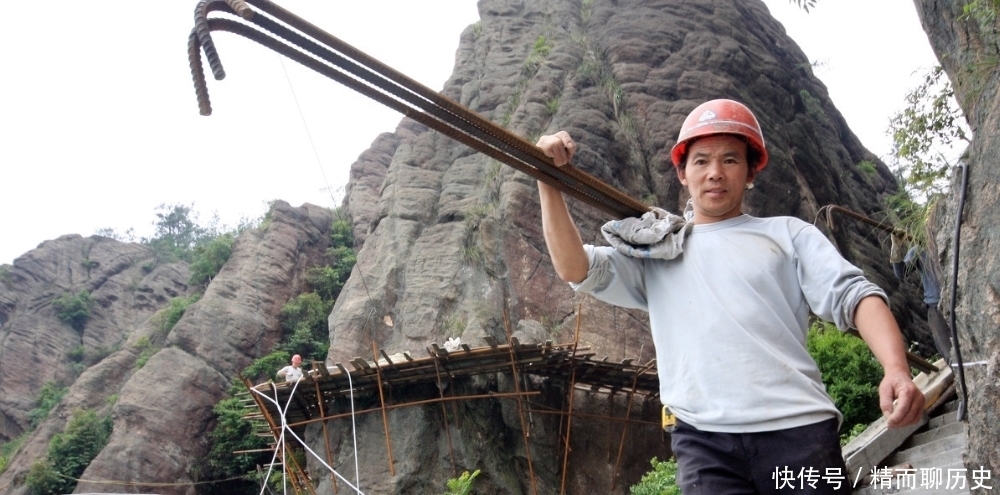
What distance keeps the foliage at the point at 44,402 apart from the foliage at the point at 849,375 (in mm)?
26431

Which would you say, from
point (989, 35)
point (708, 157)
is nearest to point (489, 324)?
point (989, 35)

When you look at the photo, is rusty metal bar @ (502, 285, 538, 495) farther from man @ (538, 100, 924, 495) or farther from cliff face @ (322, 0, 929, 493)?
man @ (538, 100, 924, 495)

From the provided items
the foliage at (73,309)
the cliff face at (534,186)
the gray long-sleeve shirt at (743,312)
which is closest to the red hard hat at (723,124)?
the gray long-sleeve shirt at (743,312)

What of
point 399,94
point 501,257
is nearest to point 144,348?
point 501,257

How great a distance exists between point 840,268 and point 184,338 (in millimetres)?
22018

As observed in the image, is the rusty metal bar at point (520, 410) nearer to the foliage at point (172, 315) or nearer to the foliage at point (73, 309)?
the foliage at point (172, 315)

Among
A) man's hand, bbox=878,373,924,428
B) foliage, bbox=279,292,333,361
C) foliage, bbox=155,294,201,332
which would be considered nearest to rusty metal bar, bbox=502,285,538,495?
man's hand, bbox=878,373,924,428

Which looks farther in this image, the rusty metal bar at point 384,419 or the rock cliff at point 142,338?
the rock cliff at point 142,338

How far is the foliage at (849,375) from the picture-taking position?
30.9ft

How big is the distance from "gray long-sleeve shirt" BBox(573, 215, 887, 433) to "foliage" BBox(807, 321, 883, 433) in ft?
25.4

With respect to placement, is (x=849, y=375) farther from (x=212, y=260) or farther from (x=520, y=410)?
(x=212, y=260)

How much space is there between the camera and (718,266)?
2.23 metres

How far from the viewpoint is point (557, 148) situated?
2.45 meters

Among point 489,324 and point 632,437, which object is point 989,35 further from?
point 489,324
